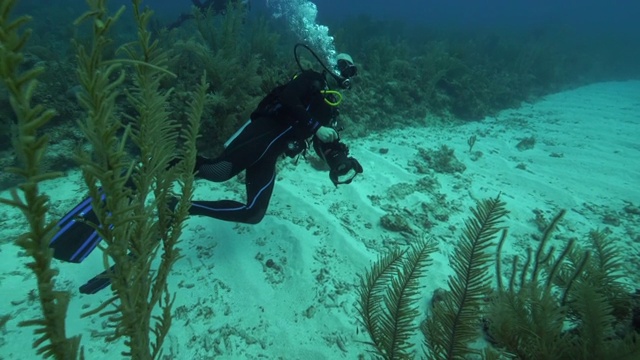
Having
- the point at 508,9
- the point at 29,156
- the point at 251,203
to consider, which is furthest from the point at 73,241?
the point at 508,9

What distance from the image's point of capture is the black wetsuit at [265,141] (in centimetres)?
391

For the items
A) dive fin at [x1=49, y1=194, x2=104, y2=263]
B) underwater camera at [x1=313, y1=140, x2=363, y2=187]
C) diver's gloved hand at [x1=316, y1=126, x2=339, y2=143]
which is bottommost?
dive fin at [x1=49, y1=194, x2=104, y2=263]

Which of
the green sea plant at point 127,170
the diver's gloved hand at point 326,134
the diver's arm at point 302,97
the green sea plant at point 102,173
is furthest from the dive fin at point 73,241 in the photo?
the diver's gloved hand at point 326,134

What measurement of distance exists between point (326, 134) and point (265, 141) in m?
0.74

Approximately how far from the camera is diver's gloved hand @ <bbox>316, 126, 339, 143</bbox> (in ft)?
13.0

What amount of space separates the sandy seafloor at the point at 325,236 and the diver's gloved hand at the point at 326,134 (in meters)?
1.19

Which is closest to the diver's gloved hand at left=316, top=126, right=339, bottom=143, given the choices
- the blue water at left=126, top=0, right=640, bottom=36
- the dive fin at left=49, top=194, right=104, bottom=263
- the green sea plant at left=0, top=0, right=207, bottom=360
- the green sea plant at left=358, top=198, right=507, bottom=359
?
the green sea plant at left=358, top=198, right=507, bottom=359

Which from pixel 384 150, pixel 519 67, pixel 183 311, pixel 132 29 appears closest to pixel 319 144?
pixel 183 311

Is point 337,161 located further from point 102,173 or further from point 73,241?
point 102,173

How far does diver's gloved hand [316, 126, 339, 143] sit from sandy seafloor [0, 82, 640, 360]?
3.90ft

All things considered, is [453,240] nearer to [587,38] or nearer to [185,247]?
[185,247]

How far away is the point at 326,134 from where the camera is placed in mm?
3951

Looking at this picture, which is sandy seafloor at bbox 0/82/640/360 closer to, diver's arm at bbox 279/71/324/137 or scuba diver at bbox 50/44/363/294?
scuba diver at bbox 50/44/363/294

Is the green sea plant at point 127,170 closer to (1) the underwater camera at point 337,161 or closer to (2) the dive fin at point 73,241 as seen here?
(2) the dive fin at point 73,241
